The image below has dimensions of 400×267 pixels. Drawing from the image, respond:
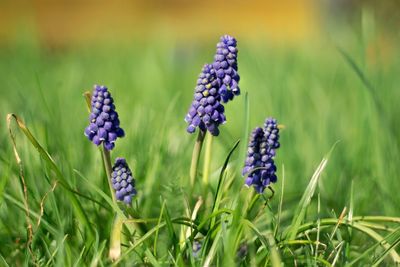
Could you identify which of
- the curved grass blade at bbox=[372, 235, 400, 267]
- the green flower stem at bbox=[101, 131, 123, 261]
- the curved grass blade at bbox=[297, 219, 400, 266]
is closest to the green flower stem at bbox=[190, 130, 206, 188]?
the green flower stem at bbox=[101, 131, 123, 261]

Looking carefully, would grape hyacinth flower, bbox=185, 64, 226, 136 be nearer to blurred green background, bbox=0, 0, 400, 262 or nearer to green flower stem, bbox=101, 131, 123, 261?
green flower stem, bbox=101, 131, 123, 261

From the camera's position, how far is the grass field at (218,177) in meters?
2.01

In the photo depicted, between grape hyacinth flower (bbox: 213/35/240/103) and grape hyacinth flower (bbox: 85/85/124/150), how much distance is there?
0.33 meters

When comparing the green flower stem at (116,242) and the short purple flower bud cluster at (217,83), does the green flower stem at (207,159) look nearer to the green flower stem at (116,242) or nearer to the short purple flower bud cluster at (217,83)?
the short purple flower bud cluster at (217,83)

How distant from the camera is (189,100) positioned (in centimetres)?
485

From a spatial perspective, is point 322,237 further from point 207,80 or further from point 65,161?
point 65,161

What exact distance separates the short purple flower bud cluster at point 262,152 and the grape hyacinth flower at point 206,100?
0.42 feet

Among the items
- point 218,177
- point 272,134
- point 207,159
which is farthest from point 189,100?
point 272,134

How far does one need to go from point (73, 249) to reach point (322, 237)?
0.86 metres

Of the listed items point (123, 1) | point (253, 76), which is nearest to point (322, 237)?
point (253, 76)

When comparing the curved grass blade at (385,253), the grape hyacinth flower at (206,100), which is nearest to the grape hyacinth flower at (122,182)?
the grape hyacinth flower at (206,100)

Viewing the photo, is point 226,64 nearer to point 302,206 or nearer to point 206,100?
point 206,100

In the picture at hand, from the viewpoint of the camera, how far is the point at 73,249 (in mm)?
2104

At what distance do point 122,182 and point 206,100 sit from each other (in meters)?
0.35
